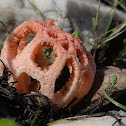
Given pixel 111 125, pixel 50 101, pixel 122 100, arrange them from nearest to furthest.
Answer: pixel 111 125 < pixel 50 101 < pixel 122 100

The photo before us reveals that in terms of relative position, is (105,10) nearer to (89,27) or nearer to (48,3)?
(89,27)

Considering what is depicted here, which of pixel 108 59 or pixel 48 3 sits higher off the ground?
pixel 48 3

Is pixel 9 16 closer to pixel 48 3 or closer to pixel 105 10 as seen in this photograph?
pixel 48 3

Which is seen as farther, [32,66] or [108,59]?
[108,59]

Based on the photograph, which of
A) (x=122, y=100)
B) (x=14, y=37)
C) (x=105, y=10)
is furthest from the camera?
(x=105, y=10)

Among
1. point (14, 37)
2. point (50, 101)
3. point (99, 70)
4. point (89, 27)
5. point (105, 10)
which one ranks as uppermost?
point (105, 10)

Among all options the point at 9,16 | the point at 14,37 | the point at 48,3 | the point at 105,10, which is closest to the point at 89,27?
the point at 105,10
